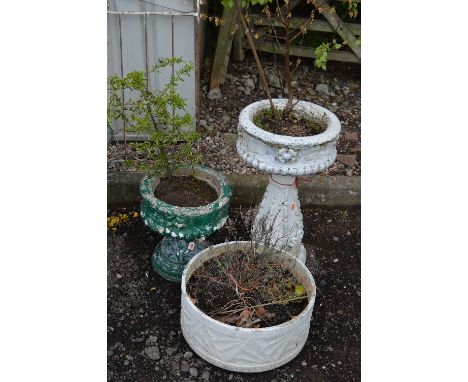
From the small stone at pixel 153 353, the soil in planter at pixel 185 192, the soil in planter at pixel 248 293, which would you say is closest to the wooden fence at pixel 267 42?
the soil in planter at pixel 185 192

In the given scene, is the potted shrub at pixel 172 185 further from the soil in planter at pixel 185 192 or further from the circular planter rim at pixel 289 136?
the circular planter rim at pixel 289 136

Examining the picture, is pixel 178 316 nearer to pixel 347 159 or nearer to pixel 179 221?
pixel 179 221

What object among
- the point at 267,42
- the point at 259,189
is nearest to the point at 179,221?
the point at 259,189

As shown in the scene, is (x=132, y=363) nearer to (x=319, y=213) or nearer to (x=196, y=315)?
(x=196, y=315)

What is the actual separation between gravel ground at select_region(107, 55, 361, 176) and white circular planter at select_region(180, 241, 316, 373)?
133cm

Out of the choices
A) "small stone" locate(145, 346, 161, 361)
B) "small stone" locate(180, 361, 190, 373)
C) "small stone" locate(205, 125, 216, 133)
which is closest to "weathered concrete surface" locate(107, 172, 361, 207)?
"small stone" locate(205, 125, 216, 133)

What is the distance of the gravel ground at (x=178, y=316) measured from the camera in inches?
105

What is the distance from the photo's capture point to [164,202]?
2822 millimetres

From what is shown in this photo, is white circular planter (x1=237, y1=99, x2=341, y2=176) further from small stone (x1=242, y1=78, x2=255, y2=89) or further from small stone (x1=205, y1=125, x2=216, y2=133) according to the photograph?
small stone (x1=242, y1=78, x2=255, y2=89)

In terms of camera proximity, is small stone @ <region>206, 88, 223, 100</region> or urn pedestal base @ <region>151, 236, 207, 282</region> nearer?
urn pedestal base @ <region>151, 236, 207, 282</region>

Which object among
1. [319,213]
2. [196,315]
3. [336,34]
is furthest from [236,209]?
[336,34]

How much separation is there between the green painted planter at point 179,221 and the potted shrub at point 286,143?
23 centimetres

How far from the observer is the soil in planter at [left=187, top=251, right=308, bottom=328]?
8.57 feet

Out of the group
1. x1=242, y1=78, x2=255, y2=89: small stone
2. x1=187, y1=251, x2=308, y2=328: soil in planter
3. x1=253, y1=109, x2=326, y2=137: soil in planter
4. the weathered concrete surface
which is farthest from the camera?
x1=242, y1=78, x2=255, y2=89: small stone
